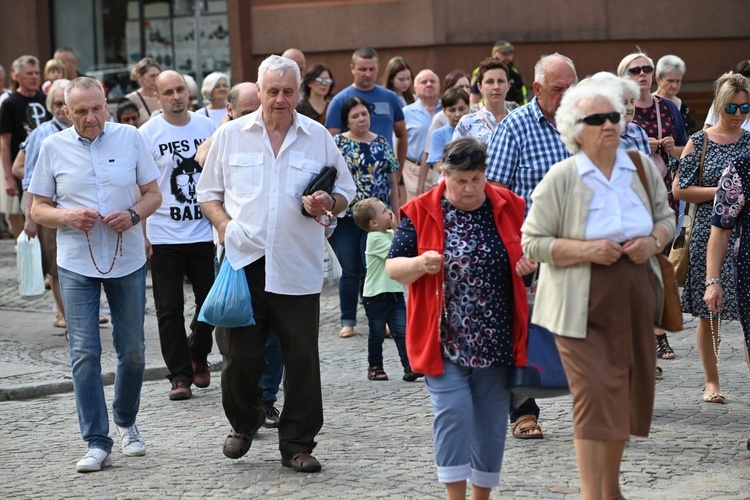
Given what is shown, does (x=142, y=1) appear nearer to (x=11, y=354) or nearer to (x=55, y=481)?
(x=11, y=354)

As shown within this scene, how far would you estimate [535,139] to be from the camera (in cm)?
726

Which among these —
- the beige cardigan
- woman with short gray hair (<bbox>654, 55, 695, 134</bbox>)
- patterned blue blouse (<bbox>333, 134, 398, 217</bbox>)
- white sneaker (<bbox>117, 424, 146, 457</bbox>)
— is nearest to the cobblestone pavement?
white sneaker (<bbox>117, 424, 146, 457</bbox>)

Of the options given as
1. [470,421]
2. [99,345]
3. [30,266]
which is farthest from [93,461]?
[30,266]

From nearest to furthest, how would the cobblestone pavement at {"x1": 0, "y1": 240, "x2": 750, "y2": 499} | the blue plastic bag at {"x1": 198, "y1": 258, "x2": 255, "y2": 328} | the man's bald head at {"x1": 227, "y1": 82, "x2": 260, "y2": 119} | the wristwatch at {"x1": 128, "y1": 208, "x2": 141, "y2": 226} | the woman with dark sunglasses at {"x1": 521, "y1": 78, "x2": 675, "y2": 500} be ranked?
the woman with dark sunglasses at {"x1": 521, "y1": 78, "x2": 675, "y2": 500} → the cobblestone pavement at {"x1": 0, "y1": 240, "x2": 750, "y2": 499} → the blue plastic bag at {"x1": 198, "y1": 258, "x2": 255, "y2": 328} → the wristwatch at {"x1": 128, "y1": 208, "x2": 141, "y2": 226} → the man's bald head at {"x1": 227, "y1": 82, "x2": 260, "y2": 119}

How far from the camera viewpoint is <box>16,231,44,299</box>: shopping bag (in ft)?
36.9

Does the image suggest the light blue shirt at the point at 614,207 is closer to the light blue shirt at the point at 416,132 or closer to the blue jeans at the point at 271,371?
the blue jeans at the point at 271,371

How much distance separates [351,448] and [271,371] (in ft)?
2.84

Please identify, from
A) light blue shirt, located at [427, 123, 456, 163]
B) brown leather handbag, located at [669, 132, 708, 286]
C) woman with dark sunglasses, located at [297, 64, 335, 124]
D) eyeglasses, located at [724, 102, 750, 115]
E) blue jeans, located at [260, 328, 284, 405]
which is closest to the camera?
blue jeans, located at [260, 328, 284, 405]

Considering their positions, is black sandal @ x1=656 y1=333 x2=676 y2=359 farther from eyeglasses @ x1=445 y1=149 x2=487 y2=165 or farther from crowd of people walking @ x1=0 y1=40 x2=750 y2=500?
eyeglasses @ x1=445 y1=149 x2=487 y2=165

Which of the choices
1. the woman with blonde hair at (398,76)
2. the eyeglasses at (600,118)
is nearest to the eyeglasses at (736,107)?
the eyeglasses at (600,118)

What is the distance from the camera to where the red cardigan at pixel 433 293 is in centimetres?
575

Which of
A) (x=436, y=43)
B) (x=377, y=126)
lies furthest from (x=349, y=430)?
(x=436, y=43)

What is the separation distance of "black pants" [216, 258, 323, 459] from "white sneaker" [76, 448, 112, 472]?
28.7 inches

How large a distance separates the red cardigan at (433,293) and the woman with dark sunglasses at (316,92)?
7225 millimetres
